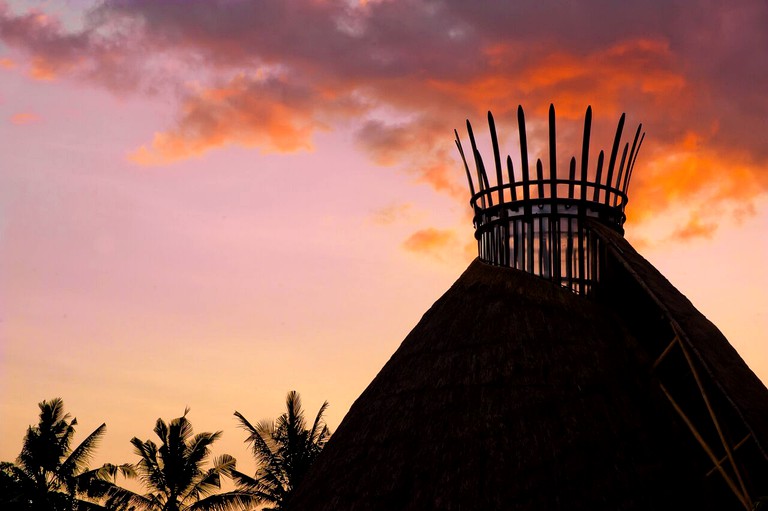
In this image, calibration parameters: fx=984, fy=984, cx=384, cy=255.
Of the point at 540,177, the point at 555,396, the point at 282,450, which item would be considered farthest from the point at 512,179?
the point at 282,450

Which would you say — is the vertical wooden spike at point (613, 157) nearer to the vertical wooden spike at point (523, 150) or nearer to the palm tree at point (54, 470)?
the vertical wooden spike at point (523, 150)

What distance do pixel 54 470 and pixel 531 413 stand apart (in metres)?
38.6

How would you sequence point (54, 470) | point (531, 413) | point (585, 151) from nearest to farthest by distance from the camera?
point (531, 413) → point (585, 151) → point (54, 470)

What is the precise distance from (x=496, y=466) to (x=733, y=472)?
437cm

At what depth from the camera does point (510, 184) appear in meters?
22.7

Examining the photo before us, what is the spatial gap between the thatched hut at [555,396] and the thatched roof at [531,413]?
1.3 inches

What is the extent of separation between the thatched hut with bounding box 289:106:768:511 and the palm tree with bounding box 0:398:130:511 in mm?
32699

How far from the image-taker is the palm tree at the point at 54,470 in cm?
4934

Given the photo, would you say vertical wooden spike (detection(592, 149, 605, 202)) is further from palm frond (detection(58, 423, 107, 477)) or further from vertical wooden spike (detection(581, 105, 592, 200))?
palm frond (detection(58, 423, 107, 477))

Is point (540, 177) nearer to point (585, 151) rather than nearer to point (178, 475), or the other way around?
point (585, 151)

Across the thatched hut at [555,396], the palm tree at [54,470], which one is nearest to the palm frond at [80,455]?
the palm tree at [54,470]

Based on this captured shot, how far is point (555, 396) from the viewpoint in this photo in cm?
1825

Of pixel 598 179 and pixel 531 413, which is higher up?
pixel 598 179

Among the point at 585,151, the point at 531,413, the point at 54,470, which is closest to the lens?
the point at 531,413
